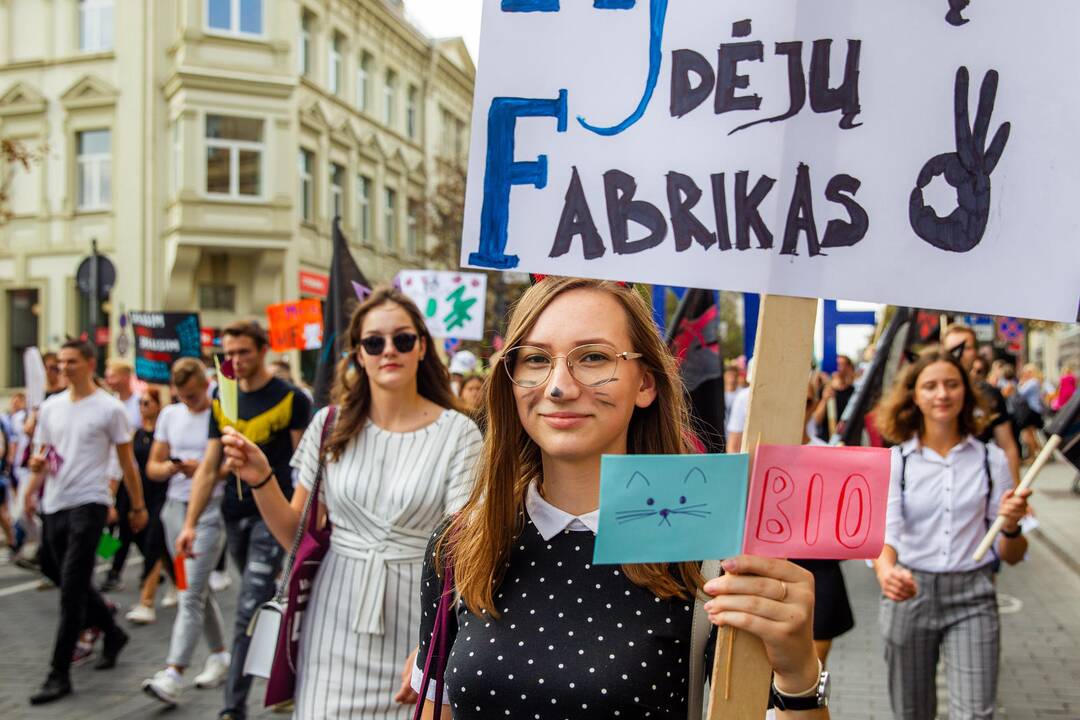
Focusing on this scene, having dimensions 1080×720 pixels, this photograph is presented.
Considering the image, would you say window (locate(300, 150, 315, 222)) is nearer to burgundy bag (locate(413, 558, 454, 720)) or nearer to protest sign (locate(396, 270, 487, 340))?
protest sign (locate(396, 270, 487, 340))

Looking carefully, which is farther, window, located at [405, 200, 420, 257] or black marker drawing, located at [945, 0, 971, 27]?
window, located at [405, 200, 420, 257]

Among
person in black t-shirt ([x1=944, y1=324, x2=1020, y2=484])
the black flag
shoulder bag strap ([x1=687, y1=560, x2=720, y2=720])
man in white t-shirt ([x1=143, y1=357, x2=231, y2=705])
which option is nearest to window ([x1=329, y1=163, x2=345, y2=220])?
man in white t-shirt ([x1=143, y1=357, x2=231, y2=705])

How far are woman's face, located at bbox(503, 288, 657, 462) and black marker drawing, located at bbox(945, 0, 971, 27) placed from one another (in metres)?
0.79

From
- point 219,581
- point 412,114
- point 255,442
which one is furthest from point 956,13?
point 412,114

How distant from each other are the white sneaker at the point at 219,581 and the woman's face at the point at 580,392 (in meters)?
7.37

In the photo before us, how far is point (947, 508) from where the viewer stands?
4.18 meters

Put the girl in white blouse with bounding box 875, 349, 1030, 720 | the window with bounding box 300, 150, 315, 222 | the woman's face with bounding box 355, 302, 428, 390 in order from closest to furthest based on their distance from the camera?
1. the woman's face with bounding box 355, 302, 428, 390
2. the girl in white blouse with bounding box 875, 349, 1030, 720
3. the window with bounding box 300, 150, 315, 222

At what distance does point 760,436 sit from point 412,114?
3231 centimetres

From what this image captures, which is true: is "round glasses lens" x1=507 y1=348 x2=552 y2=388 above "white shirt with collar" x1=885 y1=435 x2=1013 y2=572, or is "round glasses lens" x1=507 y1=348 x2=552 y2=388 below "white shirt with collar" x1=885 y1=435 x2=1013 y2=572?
above

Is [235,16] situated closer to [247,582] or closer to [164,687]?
[164,687]

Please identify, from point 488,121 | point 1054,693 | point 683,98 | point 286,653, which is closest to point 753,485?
point 683,98

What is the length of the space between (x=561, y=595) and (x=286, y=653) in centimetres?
167

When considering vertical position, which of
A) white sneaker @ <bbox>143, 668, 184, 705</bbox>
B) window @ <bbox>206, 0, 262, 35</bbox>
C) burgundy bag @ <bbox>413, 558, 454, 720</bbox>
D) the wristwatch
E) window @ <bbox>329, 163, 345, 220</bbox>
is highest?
window @ <bbox>206, 0, 262, 35</bbox>

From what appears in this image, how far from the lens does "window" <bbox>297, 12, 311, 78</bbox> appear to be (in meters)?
25.9
